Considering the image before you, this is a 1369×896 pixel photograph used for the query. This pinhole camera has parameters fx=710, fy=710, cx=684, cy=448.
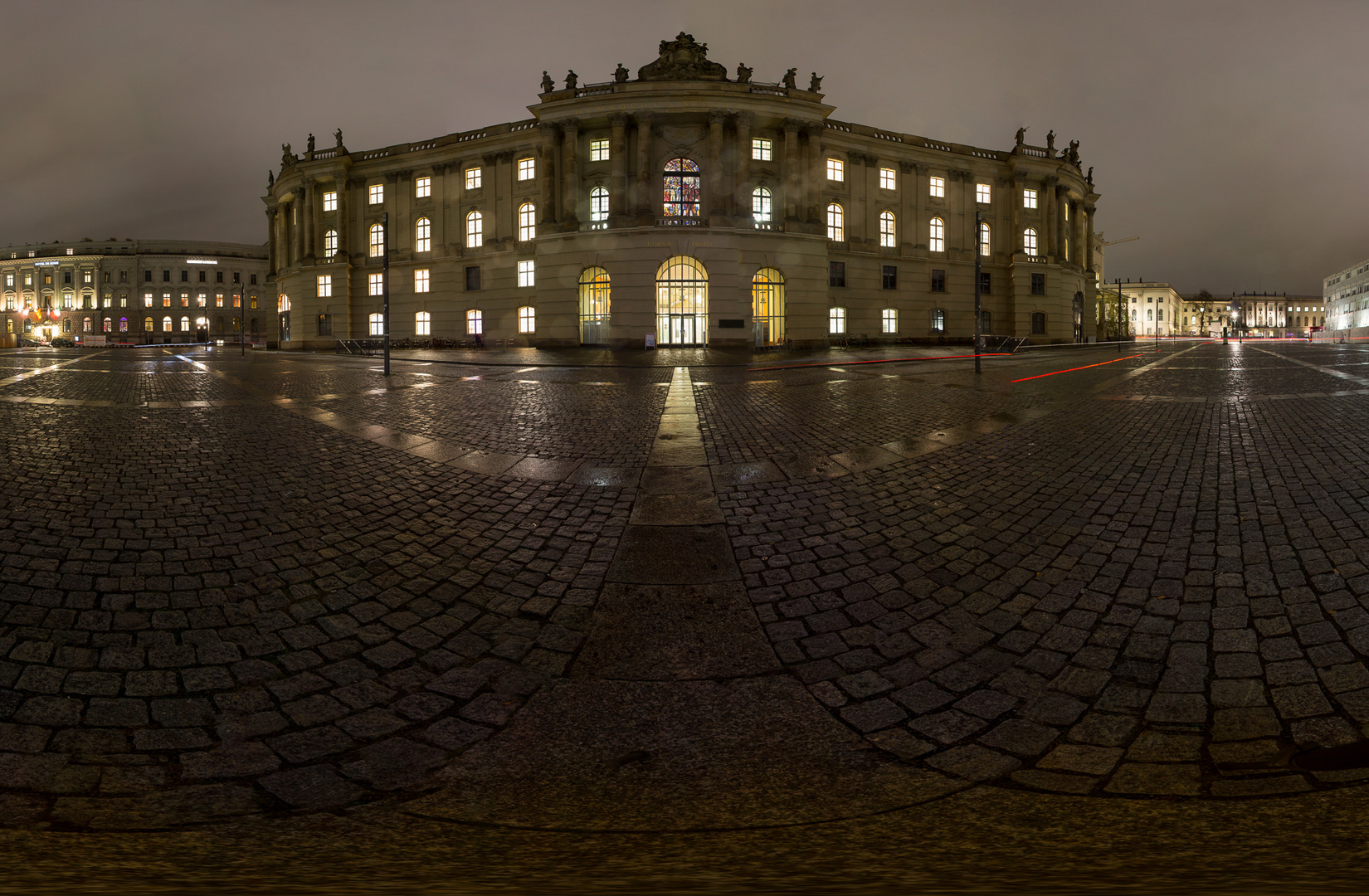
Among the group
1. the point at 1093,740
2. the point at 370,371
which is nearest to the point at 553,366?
the point at 370,371

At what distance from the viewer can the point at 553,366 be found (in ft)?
83.2

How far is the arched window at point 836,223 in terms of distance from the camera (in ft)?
161

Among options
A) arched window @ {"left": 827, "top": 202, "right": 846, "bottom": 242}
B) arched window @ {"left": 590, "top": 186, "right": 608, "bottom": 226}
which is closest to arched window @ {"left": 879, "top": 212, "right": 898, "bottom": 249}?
arched window @ {"left": 827, "top": 202, "right": 846, "bottom": 242}

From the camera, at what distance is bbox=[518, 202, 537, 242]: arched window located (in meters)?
47.8

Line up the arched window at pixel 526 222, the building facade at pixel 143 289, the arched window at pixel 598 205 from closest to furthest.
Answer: the arched window at pixel 598 205, the arched window at pixel 526 222, the building facade at pixel 143 289

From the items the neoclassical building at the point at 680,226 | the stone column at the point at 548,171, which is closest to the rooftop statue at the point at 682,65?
the neoclassical building at the point at 680,226

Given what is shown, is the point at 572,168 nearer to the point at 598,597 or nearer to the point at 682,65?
the point at 682,65

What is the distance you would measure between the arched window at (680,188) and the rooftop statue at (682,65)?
16.2ft

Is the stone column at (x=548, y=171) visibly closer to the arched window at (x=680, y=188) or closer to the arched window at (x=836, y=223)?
the arched window at (x=680, y=188)

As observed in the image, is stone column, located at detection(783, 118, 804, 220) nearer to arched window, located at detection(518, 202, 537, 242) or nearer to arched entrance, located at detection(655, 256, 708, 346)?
arched entrance, located at detection(655, 256, 708, 346)

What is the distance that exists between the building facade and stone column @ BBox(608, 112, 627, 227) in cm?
8877

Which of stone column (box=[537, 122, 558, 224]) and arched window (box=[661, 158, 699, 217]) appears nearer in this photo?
arched window (box=[661, 158, 699, 217])

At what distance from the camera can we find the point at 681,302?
42094 mm

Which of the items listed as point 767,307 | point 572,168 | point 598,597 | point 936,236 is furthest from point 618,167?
point 598,597
